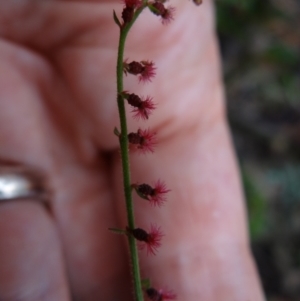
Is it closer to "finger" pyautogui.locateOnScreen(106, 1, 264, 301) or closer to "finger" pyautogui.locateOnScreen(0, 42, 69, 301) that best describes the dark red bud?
"finger" pyautogui.locateOnScreen(106, 1, 264, 301)

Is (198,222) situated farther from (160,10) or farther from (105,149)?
(160,10)

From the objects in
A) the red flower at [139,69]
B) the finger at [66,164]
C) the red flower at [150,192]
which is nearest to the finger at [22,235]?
the finger at [66,164]

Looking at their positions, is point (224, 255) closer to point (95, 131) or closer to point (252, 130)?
point (95, 131)

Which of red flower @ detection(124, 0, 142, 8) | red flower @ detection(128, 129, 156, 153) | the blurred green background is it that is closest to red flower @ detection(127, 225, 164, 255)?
red flower @ detection(128, 129, 156, 153)

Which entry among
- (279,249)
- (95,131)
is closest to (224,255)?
(95,131)

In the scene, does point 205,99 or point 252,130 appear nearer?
point 205,99

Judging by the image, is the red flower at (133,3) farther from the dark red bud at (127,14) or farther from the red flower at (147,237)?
the red flower at (147,237)
